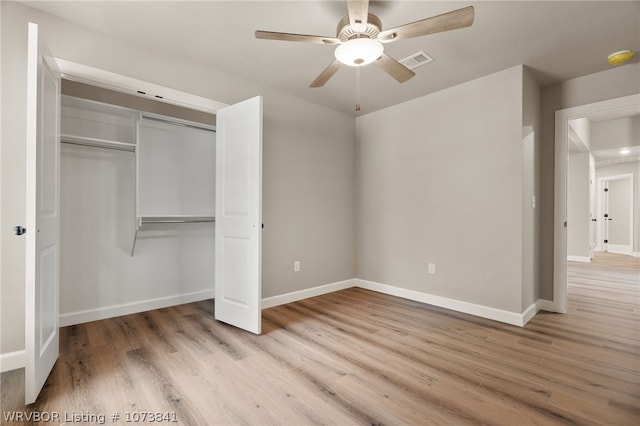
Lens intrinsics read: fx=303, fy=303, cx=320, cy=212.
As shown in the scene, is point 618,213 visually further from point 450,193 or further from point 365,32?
point 365,32

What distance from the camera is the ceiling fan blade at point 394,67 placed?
2.18 m

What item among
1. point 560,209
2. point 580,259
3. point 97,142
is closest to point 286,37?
point 97,142

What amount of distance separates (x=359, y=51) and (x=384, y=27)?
0.69 meters

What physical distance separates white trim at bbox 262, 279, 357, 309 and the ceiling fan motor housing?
9.26 feet

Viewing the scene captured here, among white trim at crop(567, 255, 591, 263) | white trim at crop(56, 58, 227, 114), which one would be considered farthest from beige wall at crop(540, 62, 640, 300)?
white trim at crop(567, 255, 591, 263)

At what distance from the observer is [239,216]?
3.00 metres

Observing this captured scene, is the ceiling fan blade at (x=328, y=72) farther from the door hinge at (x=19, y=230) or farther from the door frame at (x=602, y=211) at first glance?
the door frame at (x=602, y=211)

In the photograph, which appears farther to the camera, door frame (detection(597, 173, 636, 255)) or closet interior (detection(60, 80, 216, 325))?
door frame (detection(597, 173, 636, 255))

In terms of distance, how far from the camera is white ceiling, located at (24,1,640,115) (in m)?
2.20

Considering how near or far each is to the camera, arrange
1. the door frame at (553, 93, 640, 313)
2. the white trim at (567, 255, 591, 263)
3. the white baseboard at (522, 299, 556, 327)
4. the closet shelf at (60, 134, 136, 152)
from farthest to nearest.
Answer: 1. the white trim at (567, 255, 591, 263)
2. the door frame at (553, 93, 640, 313)
3. the white baseboard at (522, 299, 556, 327)
4. the closet shelf at (60, 134, 136, 152)

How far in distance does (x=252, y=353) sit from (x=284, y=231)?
1.66 meters

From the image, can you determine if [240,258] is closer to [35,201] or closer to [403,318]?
[35,201]

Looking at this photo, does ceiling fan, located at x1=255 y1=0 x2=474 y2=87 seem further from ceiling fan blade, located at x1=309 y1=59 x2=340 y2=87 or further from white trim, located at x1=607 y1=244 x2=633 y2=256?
white trim, located at x1=607 y1=244 x2=633 y2=256

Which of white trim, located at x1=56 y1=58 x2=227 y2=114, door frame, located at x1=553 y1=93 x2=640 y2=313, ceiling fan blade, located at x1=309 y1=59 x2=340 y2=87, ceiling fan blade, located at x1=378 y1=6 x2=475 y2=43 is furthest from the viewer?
door frame, located at x1=553 y1=93 x2=640 y2=313
